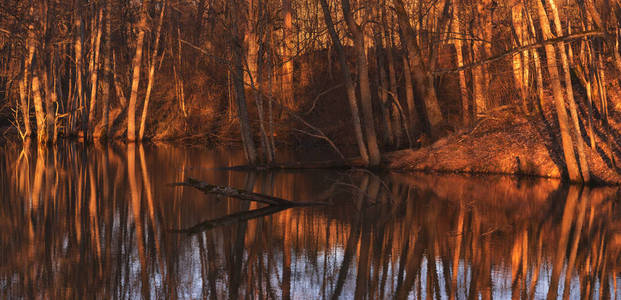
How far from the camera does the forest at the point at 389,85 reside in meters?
21.7

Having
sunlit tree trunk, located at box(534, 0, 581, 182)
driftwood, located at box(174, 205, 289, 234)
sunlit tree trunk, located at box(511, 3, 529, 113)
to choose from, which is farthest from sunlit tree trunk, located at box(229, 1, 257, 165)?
sunlit tree trunk, located at box(511, 3, 529, 113)

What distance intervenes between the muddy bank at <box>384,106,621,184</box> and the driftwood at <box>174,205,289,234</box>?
9.48 m

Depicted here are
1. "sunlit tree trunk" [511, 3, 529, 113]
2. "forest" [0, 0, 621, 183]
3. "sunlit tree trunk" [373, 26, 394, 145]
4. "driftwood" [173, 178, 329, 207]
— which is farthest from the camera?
"sunlit tree trunk" [373, 26, 394, 145]

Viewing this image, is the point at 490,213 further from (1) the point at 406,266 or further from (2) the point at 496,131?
(2) the point at 496,131

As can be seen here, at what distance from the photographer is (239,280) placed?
374 inches

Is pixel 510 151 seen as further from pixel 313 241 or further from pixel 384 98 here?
pixel 313 241

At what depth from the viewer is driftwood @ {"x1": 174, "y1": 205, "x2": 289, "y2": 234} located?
514 inches

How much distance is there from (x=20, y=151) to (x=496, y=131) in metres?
20.2

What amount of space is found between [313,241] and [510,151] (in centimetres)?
1265

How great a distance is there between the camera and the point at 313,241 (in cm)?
1216

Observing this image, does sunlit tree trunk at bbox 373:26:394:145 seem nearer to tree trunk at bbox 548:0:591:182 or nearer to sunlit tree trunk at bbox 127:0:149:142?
tree trunk at bbox 548:0:591:182

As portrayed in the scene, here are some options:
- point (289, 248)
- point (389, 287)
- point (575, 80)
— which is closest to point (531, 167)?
point (575, 80)

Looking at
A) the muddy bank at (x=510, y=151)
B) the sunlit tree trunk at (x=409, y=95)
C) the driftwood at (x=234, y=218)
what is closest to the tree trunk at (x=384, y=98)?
the sunlit tree trunk at (x=409, y=95)

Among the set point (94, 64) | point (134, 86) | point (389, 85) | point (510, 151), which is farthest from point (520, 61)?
point (94, 64)
